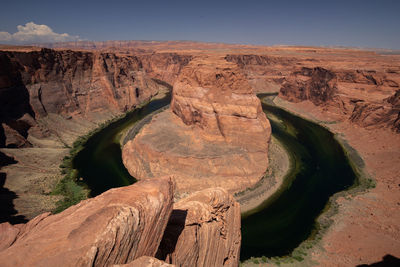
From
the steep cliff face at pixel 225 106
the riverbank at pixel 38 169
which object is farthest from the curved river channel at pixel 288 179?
the steep cliff face at pixel 225 106

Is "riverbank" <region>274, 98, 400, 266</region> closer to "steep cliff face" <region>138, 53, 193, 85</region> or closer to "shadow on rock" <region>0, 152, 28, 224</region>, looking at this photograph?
"shadow on rock" <region>0, 152, 28, 224</region>

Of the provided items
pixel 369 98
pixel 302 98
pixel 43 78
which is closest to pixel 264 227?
pixel 369 98

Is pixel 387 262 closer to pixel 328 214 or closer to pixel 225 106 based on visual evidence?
pixel 328 214

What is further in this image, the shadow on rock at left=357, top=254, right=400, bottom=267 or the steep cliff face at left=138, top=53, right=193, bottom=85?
the steep cliff face at left=138, top=53, right=193, bottom=85

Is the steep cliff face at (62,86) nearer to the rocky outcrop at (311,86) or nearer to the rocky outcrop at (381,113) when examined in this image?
the rocky outcrop at (311,86)

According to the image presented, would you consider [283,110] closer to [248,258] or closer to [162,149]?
[162,149]

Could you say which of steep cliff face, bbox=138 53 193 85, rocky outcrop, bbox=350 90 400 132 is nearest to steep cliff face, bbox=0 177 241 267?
rocky outcrop, bbox=350 90 400 132
